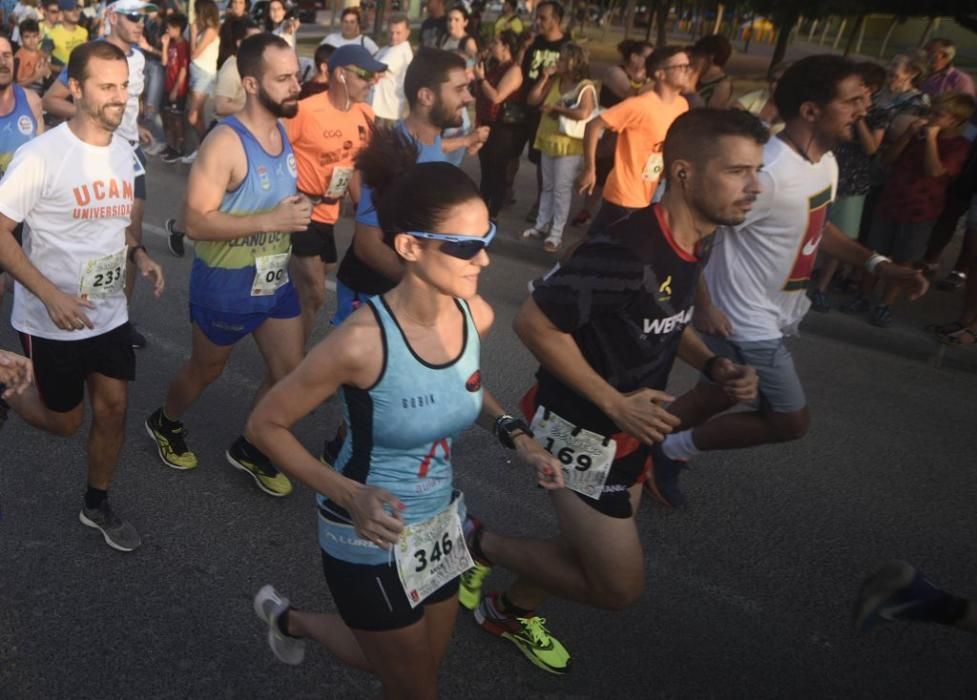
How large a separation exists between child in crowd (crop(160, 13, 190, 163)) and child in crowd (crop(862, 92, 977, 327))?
7.83m

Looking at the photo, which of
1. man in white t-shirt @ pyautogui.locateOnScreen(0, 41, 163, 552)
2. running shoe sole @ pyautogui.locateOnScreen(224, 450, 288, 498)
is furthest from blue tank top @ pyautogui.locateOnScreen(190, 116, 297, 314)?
running shoe sole @ pyautogui.locateOnScreen(224, 450, 288, 498)

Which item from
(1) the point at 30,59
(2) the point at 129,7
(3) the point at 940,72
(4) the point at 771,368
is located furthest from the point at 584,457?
(1) the point at 30,59

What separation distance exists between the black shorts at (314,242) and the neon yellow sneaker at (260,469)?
3.53ft

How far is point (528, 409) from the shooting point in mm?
2949

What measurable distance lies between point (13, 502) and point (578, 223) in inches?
251

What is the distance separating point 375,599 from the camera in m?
2.24

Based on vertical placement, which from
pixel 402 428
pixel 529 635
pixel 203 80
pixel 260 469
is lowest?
pixel 260 469

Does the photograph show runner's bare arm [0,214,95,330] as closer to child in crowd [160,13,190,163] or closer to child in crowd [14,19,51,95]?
child in crowd [14,19,51,95]

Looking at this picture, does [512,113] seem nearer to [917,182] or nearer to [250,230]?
[917,182]

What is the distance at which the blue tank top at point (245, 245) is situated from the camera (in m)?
3.58

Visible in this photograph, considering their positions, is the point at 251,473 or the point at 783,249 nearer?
the point at 783,249

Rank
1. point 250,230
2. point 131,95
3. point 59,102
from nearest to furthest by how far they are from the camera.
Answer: point 250,230
point 59,102
point 131,95

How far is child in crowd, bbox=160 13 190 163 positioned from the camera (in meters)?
10.8

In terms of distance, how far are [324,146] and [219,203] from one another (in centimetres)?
122
